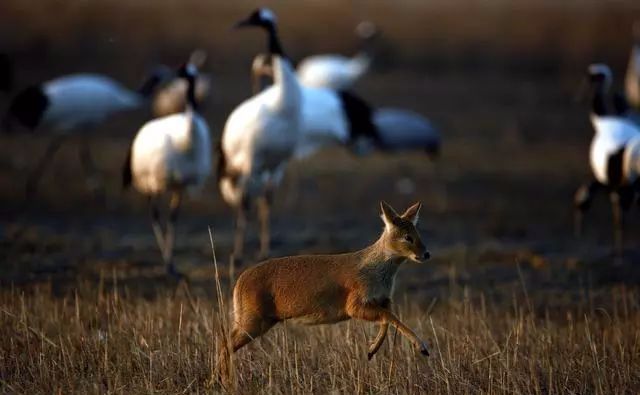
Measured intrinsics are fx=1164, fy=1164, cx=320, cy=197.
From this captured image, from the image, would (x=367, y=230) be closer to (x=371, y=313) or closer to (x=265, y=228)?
(x=265, y=228)

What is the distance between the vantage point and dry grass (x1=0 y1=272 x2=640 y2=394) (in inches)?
223

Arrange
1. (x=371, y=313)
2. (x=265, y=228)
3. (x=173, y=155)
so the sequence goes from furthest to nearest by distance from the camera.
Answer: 1. (x=265, y=228)
2. (x=173, y=155)
3. (x=371, y=313)

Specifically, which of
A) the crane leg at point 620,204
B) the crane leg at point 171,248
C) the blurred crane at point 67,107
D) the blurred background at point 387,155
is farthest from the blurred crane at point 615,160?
the blurred crane at point 67,107

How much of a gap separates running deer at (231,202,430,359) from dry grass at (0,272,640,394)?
142mm

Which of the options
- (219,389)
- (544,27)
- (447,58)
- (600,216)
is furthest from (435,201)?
(544,27)

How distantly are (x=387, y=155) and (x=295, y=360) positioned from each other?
12037 millimetres

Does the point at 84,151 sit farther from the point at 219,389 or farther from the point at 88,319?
the point at 219,389

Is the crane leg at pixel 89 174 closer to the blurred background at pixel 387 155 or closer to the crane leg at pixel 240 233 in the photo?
the blurred background at pixel 387 155

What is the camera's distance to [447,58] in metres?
24.2

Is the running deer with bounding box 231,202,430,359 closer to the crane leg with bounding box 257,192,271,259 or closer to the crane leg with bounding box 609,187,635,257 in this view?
the crane leg with bounding box 257,192,271,259

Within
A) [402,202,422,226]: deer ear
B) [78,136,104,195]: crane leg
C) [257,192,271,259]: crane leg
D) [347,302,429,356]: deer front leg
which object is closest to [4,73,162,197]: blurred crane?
[78,136,104,195]: crane leg

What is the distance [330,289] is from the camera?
5668 millimetres

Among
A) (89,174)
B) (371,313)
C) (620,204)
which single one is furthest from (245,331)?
(89,174)

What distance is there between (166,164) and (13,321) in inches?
141
